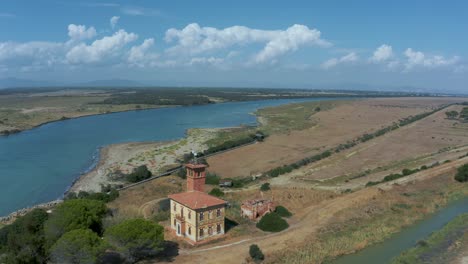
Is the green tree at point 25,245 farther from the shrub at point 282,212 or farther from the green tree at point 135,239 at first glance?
the shrub at point 282,212

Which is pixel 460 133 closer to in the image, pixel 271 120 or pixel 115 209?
pixel 271 120

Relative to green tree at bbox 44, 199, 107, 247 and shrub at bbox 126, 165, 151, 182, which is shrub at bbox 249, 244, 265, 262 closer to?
green tree at bbox 44, 199, 107, 247

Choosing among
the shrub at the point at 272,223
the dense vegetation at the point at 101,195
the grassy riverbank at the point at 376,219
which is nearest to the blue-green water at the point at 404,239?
the grassy riverbank at the point at 376,219

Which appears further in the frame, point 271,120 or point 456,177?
point 271,120

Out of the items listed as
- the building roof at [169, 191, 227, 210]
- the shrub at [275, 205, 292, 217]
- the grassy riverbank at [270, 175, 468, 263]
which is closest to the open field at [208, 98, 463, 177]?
the grassy riverbank at [270, 175, 468, 263]

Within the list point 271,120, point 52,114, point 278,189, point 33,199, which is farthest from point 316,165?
point 52,114
